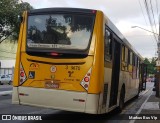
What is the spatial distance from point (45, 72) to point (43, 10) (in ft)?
6.12

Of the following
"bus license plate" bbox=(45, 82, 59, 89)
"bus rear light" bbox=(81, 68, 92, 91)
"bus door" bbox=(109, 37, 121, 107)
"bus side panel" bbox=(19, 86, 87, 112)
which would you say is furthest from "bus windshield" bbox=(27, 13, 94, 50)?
"bus door" bbox=(109, 37, 121, 107)

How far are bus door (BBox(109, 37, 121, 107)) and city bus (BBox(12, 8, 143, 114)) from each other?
1.24 m

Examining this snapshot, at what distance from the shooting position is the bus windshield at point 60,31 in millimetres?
11023

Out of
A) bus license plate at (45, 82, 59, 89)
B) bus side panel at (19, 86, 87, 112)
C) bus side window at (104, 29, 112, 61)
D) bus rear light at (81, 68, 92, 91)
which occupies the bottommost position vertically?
bus side panel at (19, 86, 87, 112)

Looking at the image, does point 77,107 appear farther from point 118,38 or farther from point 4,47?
point 4,47

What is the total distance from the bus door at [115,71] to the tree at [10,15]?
24.5 m

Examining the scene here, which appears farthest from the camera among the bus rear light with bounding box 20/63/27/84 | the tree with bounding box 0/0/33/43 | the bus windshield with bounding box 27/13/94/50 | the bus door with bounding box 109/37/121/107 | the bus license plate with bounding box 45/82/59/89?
the tree with bounding box 0/0/33/43

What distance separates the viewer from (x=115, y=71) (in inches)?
534

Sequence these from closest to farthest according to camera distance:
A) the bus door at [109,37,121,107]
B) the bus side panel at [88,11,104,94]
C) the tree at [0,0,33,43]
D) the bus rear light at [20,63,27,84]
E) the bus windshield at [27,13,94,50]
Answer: the bus side panel at [88,11,104,94] → the bus windshield at [27,13,94,50] → the bus rear light at [20,63,27,84] → the bus door at [109,37,121,107] → the tree at [0,0,33,43]

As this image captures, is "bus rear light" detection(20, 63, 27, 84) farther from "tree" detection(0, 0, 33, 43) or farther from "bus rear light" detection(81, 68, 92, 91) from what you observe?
"tree" detection(0, 0, 33, 43)

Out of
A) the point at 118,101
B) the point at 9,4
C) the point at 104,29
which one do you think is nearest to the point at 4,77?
the point at 9,4

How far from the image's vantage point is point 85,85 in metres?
10.7

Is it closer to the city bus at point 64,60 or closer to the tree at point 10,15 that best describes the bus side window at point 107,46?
the city bus at point 64,60

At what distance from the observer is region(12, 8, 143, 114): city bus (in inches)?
422
